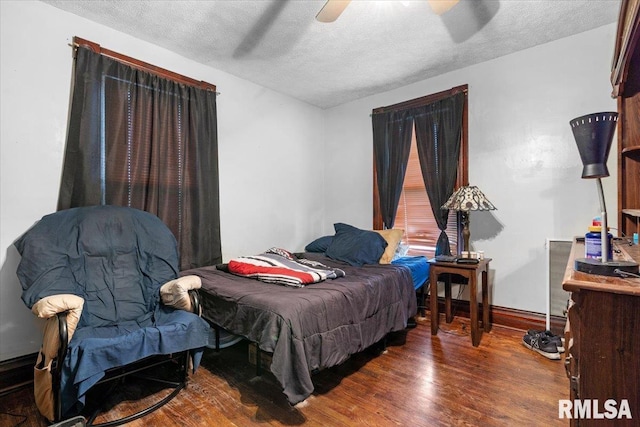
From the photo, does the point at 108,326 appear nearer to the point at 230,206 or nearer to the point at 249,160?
the point at 230,206

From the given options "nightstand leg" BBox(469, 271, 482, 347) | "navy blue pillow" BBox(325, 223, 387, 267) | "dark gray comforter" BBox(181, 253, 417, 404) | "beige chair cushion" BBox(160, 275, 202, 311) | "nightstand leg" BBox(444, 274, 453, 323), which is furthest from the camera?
"nightstand leg" BBox(444, 274, 453, 323)

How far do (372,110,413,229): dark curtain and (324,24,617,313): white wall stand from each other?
491 mm

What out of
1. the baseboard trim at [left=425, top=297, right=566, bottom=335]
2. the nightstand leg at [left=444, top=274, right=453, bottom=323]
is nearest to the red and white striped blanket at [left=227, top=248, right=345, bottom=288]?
the nightstand leg at [left=444, top=274, right=453, bottom=323]

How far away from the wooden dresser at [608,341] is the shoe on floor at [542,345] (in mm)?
1747

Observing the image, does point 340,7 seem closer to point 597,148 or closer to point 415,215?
point 597,148

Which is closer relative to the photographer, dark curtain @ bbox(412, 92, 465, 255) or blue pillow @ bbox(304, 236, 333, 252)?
dark curtain @ bbox(412, 92, 465, 255)

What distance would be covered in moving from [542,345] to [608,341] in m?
1.88

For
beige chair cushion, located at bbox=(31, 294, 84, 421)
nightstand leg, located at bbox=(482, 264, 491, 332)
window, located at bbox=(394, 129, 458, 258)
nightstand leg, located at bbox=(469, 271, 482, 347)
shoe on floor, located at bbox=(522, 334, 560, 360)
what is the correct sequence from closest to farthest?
beige chair cushion, located at bbox=(31, 294, 84, 421) < shoe on floor, located at bbox=(522, 334, 560, 360) < nightstand leg, located at bbox=(469, 271, 482, 347) < nightstand leg, located at bbox=(482, 264, 491, 332) < window, located at bbox=(394, 129, 458, 258)

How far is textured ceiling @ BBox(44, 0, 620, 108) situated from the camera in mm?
2256

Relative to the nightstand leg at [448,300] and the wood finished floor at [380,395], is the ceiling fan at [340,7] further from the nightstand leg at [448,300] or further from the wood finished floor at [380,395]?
the nightstand leg at [448,300]

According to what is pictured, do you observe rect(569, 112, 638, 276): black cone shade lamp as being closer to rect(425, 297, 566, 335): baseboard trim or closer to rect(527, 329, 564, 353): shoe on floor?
rect(527, 329, 564, 353): shoe on floor

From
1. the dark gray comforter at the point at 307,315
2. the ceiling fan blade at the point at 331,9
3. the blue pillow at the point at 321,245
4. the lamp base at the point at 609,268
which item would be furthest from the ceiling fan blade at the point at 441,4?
the blue pillow at the point at 321,245

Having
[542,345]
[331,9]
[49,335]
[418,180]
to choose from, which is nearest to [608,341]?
[542,345]

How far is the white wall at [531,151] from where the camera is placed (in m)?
2.65
